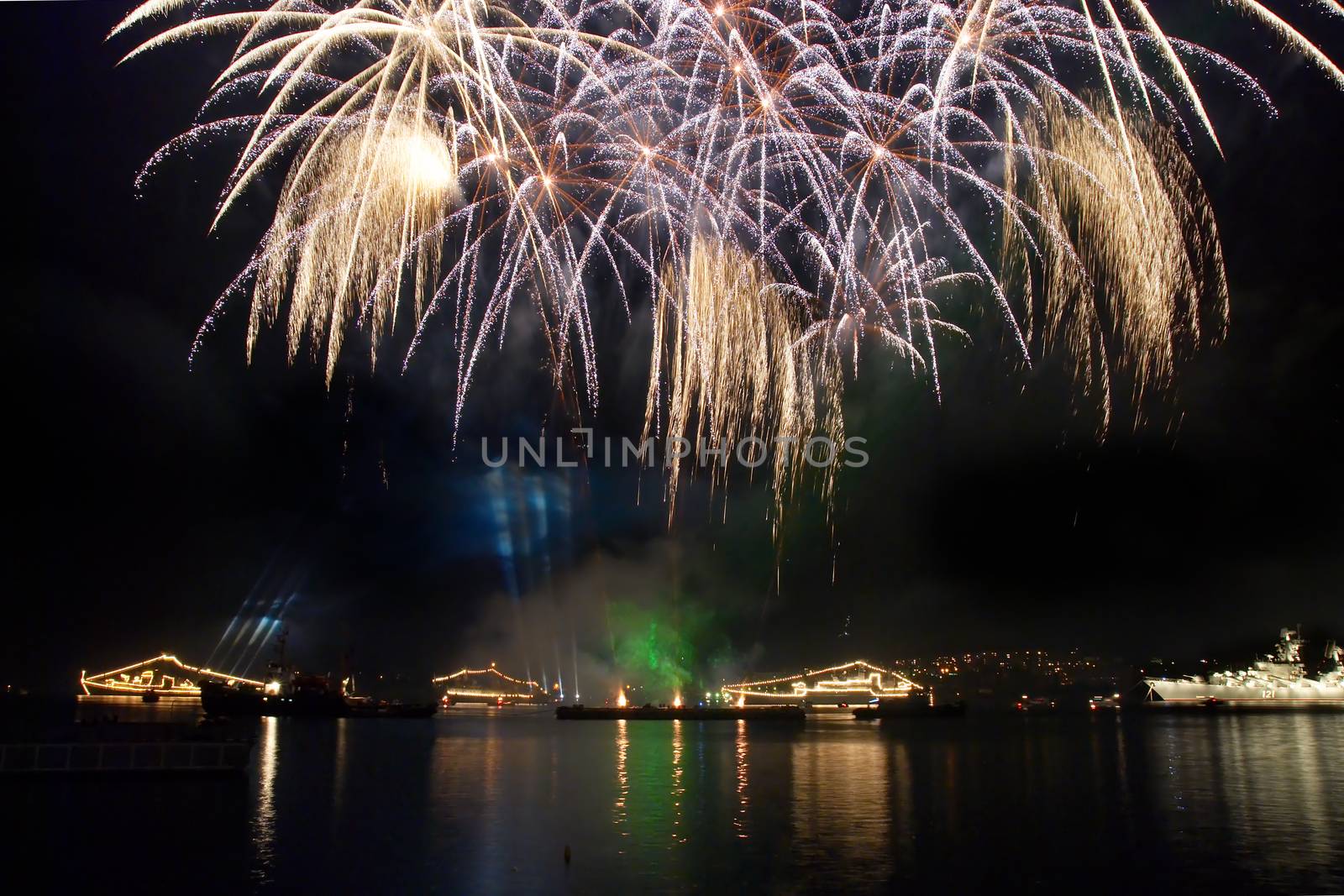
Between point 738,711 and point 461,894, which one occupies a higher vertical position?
point 461,894

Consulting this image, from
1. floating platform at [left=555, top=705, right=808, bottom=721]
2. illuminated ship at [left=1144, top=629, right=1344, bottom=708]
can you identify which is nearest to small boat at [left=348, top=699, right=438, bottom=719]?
floating platform at [left=555, top=705, right=808, bottom=721]

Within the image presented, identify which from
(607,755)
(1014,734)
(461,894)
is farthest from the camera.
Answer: (1014,734)

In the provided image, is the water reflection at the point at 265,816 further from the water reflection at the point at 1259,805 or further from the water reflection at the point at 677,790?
the water reflection at the point at 1259,805

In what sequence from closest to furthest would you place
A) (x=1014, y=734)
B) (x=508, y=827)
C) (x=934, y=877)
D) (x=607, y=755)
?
(x=934, y=877) → (x=508, y=827) → (x=607, y=755) → (x=1014, y=734)

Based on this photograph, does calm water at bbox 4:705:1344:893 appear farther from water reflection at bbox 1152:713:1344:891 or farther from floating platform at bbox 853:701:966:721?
floating platform at bbox 853:701:966:721

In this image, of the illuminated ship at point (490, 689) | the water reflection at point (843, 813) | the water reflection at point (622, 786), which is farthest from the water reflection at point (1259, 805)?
the illuminated ship at point (490, 689)

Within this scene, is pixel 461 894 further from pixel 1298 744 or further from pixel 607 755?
pixel 1298 744

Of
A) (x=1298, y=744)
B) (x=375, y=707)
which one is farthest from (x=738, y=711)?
(x=1298, y=744)
